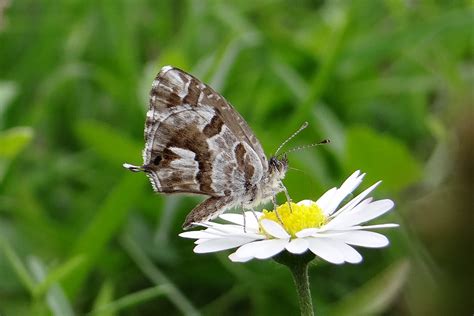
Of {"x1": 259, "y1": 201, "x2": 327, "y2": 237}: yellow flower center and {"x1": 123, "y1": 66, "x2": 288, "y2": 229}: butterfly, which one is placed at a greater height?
{"x1": 123, "y1": 66, "x2": 288, "y2": 229}: butterfly

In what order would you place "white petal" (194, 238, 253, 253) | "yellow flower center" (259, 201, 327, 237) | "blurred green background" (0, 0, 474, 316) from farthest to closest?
1. "blurred green background" (0, 0, 474, 316)
2. "yellow flower center" (259, 201, 327, 237)
3. "white petal" (194, 238, 253, 253)

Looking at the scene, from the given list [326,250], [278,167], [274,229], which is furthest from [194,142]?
[326,250]

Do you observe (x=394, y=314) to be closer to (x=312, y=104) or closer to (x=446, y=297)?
(x=446, y=297)

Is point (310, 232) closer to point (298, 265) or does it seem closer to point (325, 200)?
point (298, 265)

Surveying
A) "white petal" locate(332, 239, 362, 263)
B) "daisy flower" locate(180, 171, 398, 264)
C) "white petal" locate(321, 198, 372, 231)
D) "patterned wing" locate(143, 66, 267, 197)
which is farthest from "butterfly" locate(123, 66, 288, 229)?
"white petal" locate(332, 239, 362, 263)

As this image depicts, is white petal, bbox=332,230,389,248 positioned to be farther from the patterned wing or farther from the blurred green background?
the blurred green background

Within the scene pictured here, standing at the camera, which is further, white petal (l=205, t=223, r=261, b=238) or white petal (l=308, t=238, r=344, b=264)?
white petal (l=205, t=223, r=261, b=238)
